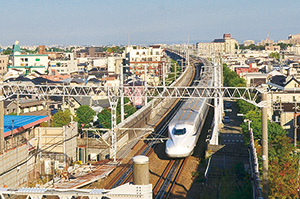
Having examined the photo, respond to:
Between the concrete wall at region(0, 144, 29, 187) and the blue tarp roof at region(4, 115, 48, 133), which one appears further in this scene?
the blue tarp roof at region(4, 115, 48, 133)

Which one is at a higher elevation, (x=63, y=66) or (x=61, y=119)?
(x=63, y=66)

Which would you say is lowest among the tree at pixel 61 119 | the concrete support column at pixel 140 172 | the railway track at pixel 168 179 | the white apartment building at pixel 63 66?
the railway track at pixel 168 179

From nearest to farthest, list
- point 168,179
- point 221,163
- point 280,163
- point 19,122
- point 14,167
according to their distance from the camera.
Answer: point 14,167, point 280,163, point 168,179, point 221,163, point 19,122

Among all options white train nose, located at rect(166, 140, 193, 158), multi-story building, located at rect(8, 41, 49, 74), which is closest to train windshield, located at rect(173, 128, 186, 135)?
white train nose, located at rect(166, 140, 193, 158)

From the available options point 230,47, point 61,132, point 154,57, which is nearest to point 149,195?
point 61,132

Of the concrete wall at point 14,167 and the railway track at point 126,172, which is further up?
the concrete wall at point 14,167

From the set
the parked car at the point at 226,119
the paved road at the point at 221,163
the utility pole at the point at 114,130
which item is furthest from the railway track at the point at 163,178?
the parked car at the point at 226,119

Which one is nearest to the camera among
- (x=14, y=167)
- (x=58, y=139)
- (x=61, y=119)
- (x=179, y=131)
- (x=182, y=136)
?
(x=14, y=167)

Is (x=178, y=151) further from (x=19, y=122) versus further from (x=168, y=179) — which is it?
(x=19, y=122)

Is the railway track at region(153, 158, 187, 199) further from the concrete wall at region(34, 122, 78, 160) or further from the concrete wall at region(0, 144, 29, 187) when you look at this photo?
the concrete wall at region(0, 144, 29, 187)

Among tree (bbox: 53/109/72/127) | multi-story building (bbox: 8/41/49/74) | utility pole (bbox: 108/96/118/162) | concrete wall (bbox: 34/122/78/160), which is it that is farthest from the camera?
multi-story building (bbox: 8/41/49/74)

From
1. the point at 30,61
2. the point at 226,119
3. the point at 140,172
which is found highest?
the point at 30,61

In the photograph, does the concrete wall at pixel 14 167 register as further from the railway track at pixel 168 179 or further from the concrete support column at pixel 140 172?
the concrete support column at pixel 140 172

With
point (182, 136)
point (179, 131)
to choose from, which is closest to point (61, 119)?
point (179, 131)
